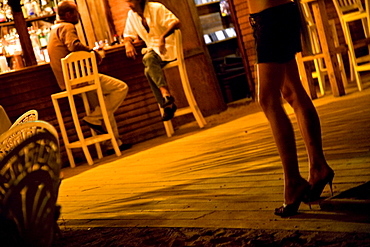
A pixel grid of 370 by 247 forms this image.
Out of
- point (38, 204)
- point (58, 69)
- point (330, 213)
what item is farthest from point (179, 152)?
point (38, 204)

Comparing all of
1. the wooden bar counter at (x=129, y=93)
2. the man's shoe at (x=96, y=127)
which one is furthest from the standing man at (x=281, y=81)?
the wooden bar counter at (x=129, y=93)

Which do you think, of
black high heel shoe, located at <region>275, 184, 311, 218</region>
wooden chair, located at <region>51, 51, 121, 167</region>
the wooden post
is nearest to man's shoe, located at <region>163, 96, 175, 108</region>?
wooden chair, located at <region>51, 51, 121, 167</region>

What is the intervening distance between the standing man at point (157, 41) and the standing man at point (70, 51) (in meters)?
0.38

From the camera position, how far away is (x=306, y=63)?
606cm

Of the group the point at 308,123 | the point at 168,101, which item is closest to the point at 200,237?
the point at 308,123

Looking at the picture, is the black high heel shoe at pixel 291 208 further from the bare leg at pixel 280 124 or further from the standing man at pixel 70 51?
the standing man at pixel 70 51

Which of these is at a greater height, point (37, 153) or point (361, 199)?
point (37, 153)

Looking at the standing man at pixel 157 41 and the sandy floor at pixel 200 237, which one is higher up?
the standing man at pixel 157 41

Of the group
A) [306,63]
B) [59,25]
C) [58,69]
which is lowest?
[306,63]

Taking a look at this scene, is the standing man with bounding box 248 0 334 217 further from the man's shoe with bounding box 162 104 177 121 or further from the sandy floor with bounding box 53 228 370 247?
the man's shoe with bounding box 162 104 177 121

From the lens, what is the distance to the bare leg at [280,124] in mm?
2279

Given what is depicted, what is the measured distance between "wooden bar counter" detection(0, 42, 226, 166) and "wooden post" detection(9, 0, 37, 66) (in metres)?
0.31

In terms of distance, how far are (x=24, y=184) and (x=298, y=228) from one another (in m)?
0.99

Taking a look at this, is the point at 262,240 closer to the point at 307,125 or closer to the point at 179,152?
the point at 307,125
